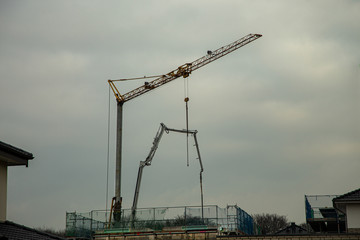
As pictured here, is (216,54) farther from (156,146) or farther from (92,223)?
(92,223)

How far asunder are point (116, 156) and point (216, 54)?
2541 centimetres

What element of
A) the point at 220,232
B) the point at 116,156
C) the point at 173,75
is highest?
the point at 173,75

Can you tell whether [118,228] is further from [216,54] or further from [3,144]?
[216,54]

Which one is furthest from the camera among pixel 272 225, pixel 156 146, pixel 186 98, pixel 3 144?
pixel 272 225

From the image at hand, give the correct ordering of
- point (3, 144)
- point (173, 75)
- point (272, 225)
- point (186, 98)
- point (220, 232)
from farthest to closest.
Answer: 1. point (272, 225)
2. point (173, 75)
3. point (186, 98)
4. point (220, 232)
5. point (3, 144)

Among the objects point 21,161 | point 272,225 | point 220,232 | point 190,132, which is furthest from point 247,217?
point 272,225

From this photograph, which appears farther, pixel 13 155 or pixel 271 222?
pixel 271 222

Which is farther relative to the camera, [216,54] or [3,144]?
[216,54]

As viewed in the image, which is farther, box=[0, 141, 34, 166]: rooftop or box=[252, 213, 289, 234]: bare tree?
box=[252, 213, 289, 234]: bare tree

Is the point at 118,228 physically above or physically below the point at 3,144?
below

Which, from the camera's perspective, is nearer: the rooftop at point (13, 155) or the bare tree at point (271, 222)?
the rooftop at point (13, 155)

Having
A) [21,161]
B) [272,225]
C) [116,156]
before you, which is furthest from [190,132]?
[272,225]

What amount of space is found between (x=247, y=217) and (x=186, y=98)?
2559cm

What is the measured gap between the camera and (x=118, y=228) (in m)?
45.2
